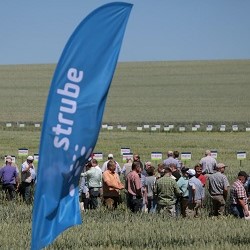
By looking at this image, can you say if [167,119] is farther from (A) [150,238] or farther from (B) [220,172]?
(A) [150,238]

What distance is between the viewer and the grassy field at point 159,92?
75000mm

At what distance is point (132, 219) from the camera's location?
18.0 metres

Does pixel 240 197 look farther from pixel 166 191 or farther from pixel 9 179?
pixel 9 179

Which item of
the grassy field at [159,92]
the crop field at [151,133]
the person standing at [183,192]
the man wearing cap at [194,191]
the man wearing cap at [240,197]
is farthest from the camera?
the grassy field at [159,92]

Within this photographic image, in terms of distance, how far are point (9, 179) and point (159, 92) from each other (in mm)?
67613

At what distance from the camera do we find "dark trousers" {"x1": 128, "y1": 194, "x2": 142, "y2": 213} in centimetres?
2094

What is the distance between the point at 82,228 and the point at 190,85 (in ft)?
261

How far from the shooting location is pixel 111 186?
21062 mm

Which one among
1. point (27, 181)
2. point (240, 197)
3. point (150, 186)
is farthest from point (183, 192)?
point (27, 181)

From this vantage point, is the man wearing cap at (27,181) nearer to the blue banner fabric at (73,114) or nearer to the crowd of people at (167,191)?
the crowd of people at (167,191)

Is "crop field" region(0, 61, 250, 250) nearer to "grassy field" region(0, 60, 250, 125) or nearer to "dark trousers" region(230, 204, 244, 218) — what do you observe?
"grassy field" region(0, 60, 250, 125)

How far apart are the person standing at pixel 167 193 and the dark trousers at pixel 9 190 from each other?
6338 mm

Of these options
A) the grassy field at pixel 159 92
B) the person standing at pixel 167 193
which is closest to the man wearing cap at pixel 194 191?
the person standing at pixel 167 193

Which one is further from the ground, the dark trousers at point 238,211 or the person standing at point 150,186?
the person standing at point 150,186
